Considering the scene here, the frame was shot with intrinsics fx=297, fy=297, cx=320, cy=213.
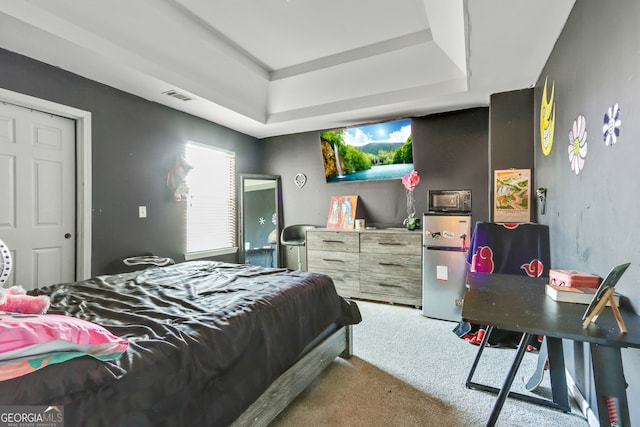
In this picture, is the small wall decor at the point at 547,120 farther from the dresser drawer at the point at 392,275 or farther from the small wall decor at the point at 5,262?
the small wall decor at the point at 5,262

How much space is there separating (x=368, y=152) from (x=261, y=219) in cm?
199

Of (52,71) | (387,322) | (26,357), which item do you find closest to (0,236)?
(52,71)

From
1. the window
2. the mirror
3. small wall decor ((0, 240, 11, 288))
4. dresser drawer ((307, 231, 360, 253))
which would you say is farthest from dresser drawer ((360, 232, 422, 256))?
small wall decor ((0, 240, 11, 288))

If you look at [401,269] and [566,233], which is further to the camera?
[401,269]

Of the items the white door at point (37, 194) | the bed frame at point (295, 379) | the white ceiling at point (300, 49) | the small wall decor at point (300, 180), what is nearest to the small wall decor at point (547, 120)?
the white ceiling at point (300, 49)

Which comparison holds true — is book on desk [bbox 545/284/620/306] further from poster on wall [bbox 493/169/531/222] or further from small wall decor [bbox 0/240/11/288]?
small wall decor [bbox 0/240/11/288]

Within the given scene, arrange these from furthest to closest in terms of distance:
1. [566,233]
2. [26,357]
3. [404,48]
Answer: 1. [404,48]
2. [566,233]
3. [26,357]

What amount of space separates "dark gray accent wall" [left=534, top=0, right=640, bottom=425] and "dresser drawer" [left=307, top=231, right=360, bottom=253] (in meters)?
2.10

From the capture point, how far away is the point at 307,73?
11.0ft

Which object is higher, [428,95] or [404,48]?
[404,48]

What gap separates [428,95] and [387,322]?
7.97ft

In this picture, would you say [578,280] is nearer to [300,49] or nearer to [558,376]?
[558,376]

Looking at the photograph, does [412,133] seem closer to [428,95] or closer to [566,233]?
[428,95]

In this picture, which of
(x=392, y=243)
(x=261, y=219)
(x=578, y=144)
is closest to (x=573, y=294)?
(x=578, y=144)
